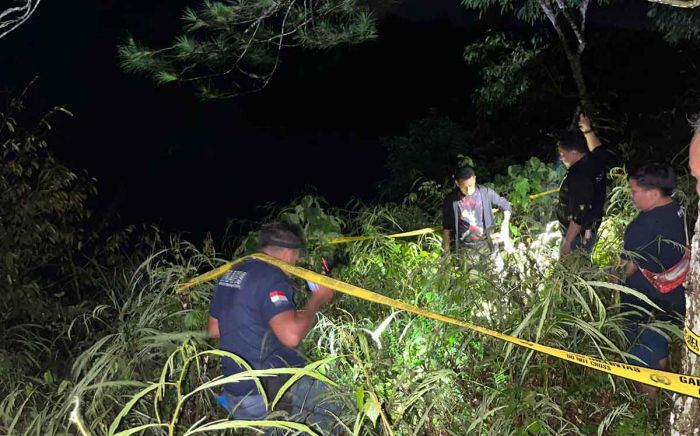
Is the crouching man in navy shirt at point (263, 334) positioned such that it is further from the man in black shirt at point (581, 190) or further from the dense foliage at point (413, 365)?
the man in black shirt at point (581, 190)

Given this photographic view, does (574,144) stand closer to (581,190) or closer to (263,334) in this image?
(581,190)

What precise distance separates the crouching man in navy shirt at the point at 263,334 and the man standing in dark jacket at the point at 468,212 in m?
2.72

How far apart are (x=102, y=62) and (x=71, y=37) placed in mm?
1102

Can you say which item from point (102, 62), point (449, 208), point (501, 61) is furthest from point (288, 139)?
point (449, 208)

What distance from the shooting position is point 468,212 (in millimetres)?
5699

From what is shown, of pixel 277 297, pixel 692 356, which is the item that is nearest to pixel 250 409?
pixel 277 297

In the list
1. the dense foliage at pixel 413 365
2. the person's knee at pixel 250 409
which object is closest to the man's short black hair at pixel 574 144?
the dense foliage at pixel 413 365

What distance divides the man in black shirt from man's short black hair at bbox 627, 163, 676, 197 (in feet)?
3.46

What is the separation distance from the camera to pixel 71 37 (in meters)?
20.7

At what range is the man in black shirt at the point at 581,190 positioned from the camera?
4.82 metres

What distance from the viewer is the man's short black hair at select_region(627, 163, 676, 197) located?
12.1 feet

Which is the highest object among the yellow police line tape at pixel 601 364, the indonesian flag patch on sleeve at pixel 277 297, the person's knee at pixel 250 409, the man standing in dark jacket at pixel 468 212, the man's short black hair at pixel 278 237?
the man's short black hair at pixel 278 237

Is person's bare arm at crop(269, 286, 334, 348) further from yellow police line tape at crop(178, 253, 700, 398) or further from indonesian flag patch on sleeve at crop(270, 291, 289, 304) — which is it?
yellow police line tape at crop(178, 253, 700, 398)

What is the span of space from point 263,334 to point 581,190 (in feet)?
8.94
